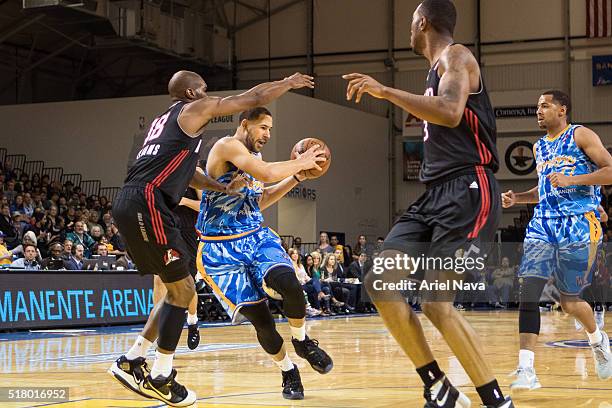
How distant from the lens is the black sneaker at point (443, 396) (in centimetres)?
457

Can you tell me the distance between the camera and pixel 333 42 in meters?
30.6

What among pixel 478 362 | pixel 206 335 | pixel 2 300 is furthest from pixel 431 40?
pixel 2 300

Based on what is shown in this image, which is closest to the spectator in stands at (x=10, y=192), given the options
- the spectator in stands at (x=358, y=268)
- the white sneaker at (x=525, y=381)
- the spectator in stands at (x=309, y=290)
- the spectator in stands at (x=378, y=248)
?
the spectator in stands at (x=309, y=290)

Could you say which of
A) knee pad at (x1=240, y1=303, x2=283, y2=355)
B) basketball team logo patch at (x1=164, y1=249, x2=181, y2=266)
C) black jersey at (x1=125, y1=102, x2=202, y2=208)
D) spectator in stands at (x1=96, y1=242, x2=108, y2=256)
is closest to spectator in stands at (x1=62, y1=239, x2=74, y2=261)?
spectator in stands at (x1=96, y1=242, x2=108, y2=256)

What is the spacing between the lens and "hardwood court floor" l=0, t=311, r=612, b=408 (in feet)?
18.7

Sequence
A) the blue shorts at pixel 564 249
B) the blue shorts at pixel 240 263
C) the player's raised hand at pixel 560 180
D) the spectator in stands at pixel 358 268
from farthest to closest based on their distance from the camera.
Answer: the spectator in stands at pixel 358 268, the blue shorts at pixel 564 249, the player's raised hand at pixel 560 180, the blue shorts at pixel 240 263

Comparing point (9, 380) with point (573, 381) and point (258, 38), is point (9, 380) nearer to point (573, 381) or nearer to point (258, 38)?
point (573, 381)

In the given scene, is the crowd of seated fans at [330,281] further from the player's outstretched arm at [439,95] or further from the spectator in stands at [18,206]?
the player's outstretched arm at [439,95]

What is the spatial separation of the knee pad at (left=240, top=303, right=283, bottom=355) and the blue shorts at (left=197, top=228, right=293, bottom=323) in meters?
0.05

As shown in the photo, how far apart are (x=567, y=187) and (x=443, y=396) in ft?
8.95

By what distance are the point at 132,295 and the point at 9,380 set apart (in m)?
8.22

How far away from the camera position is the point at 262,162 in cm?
603

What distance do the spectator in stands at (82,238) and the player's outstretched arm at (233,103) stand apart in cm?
1271

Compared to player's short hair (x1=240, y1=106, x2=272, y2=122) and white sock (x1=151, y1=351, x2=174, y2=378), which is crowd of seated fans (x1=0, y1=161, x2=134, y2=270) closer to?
player's short hair (x1=240, y1=106, x2=272, y2=122)
